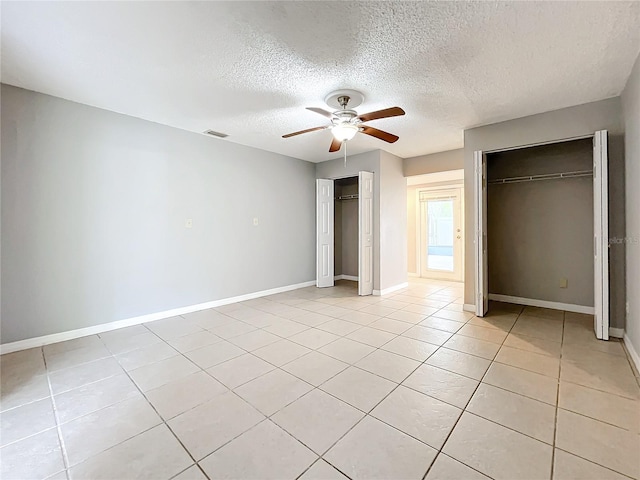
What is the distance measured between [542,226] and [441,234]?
2.52m

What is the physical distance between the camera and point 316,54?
89.3 inches

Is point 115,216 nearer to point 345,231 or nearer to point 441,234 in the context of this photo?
point 345,231

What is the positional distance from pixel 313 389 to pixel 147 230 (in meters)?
3.03

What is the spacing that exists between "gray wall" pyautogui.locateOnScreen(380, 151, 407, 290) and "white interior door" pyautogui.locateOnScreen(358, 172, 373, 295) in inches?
7.7

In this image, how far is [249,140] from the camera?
4539 mm

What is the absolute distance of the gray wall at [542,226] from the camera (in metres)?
3.93

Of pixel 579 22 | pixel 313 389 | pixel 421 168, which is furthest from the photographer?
pixel 421 168

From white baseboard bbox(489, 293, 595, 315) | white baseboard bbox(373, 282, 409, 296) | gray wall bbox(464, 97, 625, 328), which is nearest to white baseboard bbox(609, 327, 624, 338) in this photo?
gray wall bbox(464, 97, 625, 328)

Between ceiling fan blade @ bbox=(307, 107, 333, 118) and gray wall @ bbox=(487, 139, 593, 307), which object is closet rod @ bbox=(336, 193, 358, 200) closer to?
gray wall @ bbox=(487, 139, 593, 307)

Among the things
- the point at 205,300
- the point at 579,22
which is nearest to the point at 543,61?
the point at 579,22

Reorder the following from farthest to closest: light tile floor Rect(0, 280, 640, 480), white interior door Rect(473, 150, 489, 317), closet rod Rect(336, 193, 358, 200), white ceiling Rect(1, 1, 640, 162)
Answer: closet rod Rect(336, 193, 358, 200) → white interior door Rect(473, 150, 489, 317) → white ceiling Rect(1, 1, 640, 162) → light tile floor Rect(0, 280, 640, 480)

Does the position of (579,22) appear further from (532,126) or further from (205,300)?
(205,300)

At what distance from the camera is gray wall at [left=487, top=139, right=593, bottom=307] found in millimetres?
3930

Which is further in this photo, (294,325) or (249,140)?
(249,140)
